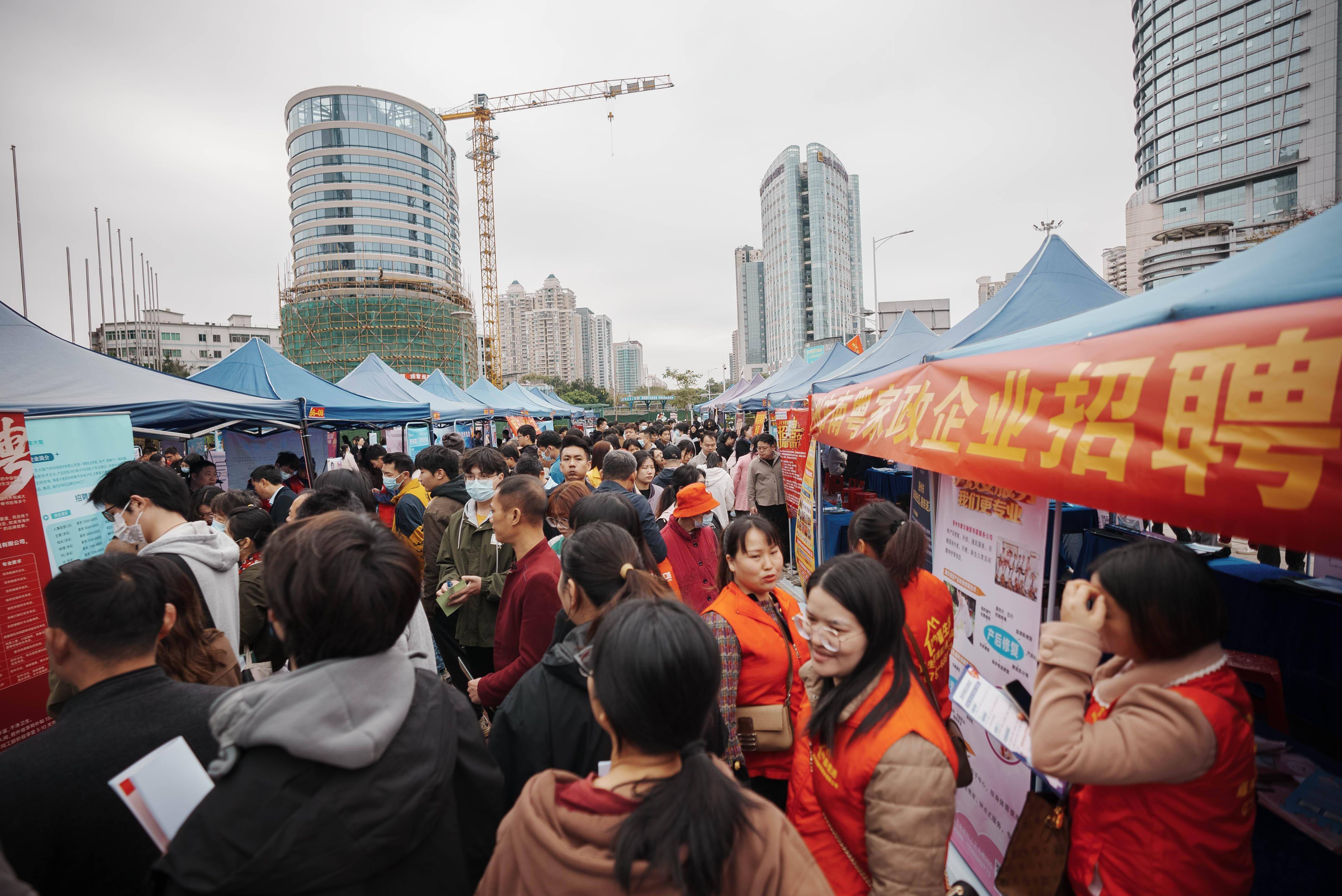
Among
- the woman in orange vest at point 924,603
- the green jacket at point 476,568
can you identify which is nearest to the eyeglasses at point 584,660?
the woman in orange vest at point 924,603

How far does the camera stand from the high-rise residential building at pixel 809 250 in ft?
243

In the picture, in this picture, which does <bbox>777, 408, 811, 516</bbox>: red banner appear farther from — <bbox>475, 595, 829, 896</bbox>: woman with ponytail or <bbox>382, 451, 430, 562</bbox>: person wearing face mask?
<bbox>475, 595, 829, 896</bbox>: woman with ponytail

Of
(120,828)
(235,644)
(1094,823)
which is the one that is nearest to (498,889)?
(120,828)

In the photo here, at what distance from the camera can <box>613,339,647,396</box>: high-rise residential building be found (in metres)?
131

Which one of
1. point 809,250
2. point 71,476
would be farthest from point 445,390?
point 809,250

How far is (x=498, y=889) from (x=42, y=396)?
186 inches

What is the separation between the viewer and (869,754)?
1.41 metres

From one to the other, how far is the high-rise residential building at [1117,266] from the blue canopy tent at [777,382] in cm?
7016

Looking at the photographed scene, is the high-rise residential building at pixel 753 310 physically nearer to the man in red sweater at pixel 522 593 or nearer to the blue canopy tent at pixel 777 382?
the blue canopy tent at pixel 777 382

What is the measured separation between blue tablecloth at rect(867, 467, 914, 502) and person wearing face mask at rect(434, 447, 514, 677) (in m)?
5.20

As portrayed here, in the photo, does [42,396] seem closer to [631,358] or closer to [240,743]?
[240,743]

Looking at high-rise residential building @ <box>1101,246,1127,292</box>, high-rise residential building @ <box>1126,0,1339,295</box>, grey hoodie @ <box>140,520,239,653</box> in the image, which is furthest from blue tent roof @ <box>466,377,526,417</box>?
high-rise residential building @ <box>1101,246,1127,292</box>

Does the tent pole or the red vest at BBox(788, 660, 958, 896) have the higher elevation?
the tent pole

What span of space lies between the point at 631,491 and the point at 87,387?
4.11 metres
